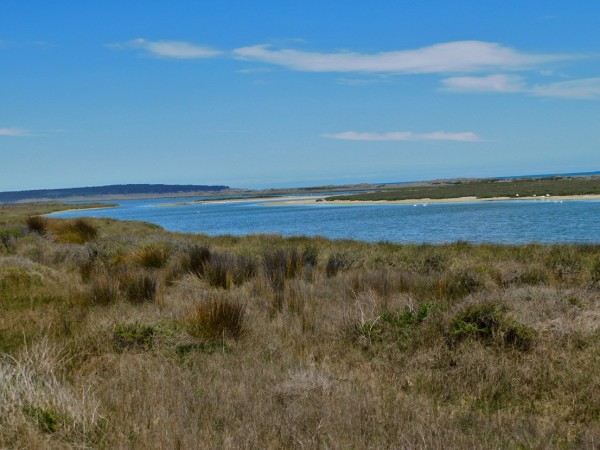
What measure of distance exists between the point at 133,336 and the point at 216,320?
1038mm

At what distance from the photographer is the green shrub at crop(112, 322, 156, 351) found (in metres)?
6.82

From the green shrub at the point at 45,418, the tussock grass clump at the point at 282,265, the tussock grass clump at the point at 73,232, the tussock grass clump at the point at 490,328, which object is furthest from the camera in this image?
the tussock grass clump at the point at 73,232

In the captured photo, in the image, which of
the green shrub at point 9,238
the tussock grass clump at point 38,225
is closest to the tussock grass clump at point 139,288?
the green shrub at point 9,238

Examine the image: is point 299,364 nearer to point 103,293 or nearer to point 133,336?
point 133,336

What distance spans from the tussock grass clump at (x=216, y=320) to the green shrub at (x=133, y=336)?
1.72 feet

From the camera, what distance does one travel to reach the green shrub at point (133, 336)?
682cm

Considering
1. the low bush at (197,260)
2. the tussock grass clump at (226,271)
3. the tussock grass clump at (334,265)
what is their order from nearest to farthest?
the tussock grass clump at (226,271) → the low bush at (197,260) → the tussock grass clump at (334,265)

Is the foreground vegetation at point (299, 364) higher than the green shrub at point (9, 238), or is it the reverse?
the green shrub at point (9, 238)

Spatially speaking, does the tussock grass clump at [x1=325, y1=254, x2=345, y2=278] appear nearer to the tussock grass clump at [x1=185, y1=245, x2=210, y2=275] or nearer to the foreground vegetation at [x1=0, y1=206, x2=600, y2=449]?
the foreground vegetation at [x1=0, y1=206, x2=600, y2=449]

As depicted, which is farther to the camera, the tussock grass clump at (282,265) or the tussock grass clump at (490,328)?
the tussock grass clump at (282,265)

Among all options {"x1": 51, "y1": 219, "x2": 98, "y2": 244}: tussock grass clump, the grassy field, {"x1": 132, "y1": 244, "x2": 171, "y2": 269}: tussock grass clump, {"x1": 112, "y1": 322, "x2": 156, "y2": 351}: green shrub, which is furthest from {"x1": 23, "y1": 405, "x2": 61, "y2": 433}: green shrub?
the grassy field

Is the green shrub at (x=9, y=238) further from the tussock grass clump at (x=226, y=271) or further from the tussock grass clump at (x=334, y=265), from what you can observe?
the tussock grass clump at (x=334, y=265)

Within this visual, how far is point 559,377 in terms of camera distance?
19.2ft

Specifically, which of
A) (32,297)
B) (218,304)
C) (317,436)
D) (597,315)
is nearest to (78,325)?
(218,304)
